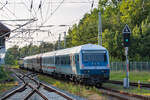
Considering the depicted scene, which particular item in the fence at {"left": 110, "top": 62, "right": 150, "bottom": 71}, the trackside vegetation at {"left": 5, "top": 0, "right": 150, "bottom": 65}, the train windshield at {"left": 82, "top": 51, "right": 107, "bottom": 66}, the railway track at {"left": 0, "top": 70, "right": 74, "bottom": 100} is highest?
the trackside vegetation at {"left": 5, "top": 0, "right": 150, "bottom": 65}

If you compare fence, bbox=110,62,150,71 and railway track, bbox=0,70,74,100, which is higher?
fence, bbox=110,62,150,71

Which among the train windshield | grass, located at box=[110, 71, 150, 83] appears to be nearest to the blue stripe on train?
the train windshield

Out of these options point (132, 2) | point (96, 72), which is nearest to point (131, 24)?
point (132, 2)

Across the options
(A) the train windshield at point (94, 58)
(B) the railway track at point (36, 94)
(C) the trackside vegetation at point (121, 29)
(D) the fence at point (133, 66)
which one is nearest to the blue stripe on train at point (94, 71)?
(A) the train windshield at point (94, 58)

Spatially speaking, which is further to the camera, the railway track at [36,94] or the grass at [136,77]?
the grass at [136,77]

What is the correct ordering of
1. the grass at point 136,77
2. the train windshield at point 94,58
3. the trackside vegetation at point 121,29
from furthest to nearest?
the trackside vegetation at point 121,29, the grass at point 136,77, the train windshield at point 94,58

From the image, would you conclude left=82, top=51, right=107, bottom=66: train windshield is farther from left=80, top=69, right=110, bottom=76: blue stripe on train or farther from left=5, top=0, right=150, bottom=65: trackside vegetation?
left=5, top=0, right=150, bottom=65: trackside vegetation

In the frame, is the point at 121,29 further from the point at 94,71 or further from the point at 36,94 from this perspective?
the point at 36,94

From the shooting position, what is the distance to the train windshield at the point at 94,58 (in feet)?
65.5

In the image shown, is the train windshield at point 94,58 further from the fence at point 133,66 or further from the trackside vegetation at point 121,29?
the fence at point 133,66

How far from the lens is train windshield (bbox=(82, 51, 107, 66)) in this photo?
1997cm

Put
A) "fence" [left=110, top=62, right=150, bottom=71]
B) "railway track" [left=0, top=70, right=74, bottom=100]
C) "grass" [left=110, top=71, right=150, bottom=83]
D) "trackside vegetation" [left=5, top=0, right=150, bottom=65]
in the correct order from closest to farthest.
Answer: "railway track" [left=0, top=70, right=74, bottom=100], "grass" [left=110, top=71, right=150, bottom=83], "fence" [left=110, top=62, right=150, bottom=71], "trackside vegetation" [left=5, top=0, right=150, bottom=65]

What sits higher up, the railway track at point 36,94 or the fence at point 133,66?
the fence at point 133,66

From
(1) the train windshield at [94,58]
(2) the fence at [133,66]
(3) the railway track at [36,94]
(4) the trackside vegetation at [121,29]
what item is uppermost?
(4) the trackside vegetation at [121,29]
